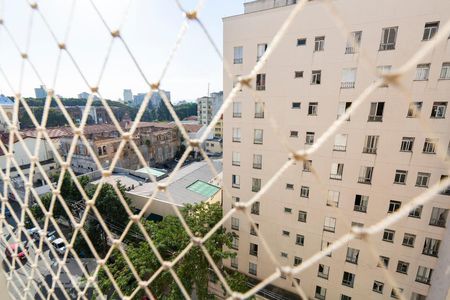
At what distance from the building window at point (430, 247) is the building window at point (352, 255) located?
29.6 inches

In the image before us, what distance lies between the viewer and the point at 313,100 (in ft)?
9.27

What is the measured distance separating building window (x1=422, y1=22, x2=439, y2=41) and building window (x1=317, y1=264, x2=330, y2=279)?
10.3ft

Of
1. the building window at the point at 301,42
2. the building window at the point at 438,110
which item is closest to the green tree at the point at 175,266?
the building window at the point at 301,42

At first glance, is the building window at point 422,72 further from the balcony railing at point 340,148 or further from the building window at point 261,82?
the building window at point 261,82

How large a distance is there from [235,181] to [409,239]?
2.37 m

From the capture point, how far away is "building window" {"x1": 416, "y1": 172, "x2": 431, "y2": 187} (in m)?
2.61

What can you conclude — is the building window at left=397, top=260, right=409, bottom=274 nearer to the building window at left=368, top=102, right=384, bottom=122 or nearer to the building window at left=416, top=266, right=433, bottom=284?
the building window at left=416, top=266, right=433, bottom=284

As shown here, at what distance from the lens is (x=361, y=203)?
116 inches

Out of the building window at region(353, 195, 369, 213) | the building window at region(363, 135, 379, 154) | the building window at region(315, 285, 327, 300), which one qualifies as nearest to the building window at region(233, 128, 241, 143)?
the building window at region(363, 135, 379, 154)

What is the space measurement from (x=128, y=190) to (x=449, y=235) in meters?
5.97

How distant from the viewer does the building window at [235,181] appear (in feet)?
11.7

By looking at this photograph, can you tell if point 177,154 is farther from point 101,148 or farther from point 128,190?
point 128,190

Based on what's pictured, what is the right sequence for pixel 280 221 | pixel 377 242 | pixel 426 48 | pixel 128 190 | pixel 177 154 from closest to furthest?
pixel 426 48 < pixel 377 242 < pixel 280 221 < pixel 128 190 < pixel 177 154

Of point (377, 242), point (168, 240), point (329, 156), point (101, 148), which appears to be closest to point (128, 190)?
point (101, 148)
